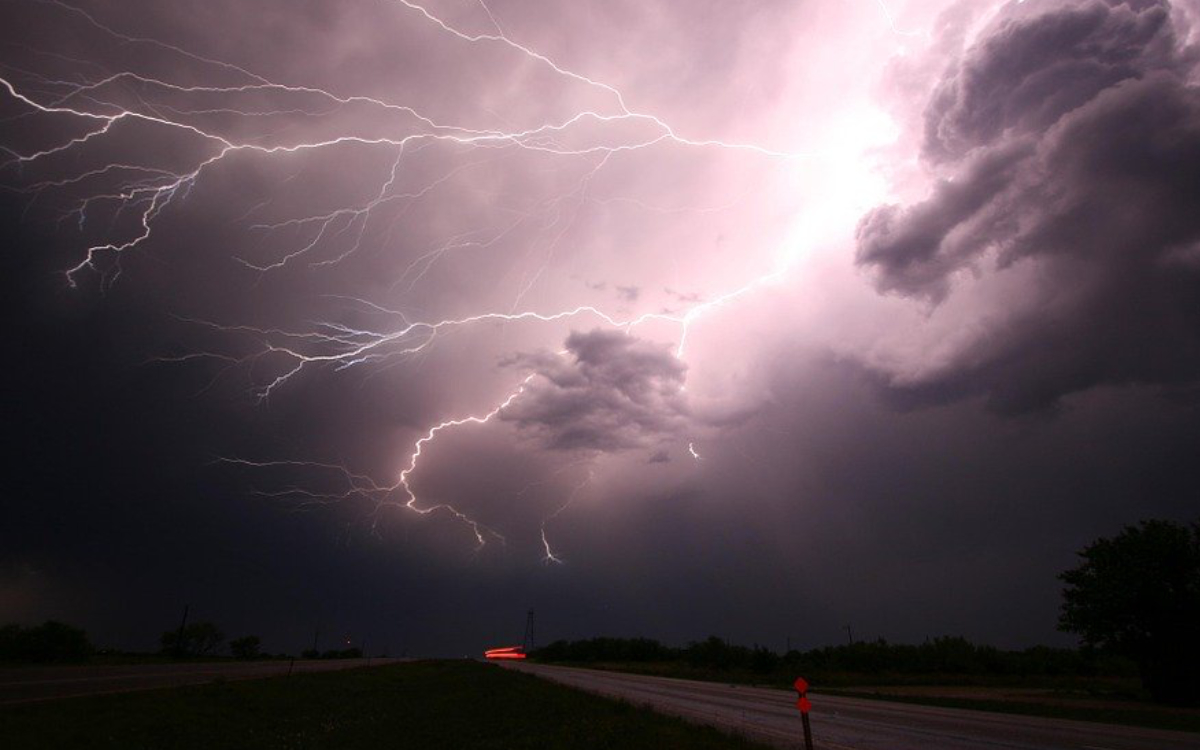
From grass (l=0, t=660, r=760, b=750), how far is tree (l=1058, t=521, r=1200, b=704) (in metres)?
22.3

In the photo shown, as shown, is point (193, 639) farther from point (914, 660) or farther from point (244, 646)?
point (914, 660)

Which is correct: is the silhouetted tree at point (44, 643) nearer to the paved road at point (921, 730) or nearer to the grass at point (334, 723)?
the grass at point (334, 723)

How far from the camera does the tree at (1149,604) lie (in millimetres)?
24578

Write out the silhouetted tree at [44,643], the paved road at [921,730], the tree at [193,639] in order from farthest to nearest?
the tree at [193,639] < the silhouetted tree at [44,643] < the paved road at [921,730]

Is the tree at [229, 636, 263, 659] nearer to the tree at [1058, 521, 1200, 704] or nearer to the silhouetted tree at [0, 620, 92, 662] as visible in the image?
the silhouetted tree at [0, 620, 92, 662]

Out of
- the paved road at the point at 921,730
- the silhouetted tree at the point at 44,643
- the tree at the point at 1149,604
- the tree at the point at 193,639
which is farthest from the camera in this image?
the tree at the point at 193,639

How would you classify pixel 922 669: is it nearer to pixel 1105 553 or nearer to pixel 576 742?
pixel 1105 553

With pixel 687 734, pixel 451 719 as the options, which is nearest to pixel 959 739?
pixel 687 734

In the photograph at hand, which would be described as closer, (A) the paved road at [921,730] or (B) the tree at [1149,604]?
(A) the paved road at [921,730]

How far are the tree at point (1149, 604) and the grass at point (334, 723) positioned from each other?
2226cm

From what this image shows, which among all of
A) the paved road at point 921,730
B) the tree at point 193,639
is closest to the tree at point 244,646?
the tree at point 193,639

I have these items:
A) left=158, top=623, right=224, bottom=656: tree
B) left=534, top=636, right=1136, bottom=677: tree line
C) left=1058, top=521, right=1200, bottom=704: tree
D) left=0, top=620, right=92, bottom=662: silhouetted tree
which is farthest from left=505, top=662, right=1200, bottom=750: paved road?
left=158, top=623, right=224, bottom=656: tree

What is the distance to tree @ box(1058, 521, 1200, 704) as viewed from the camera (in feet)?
80.6

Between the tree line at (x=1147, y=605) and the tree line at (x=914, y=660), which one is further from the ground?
the tree line at (x=1147, y=605)
